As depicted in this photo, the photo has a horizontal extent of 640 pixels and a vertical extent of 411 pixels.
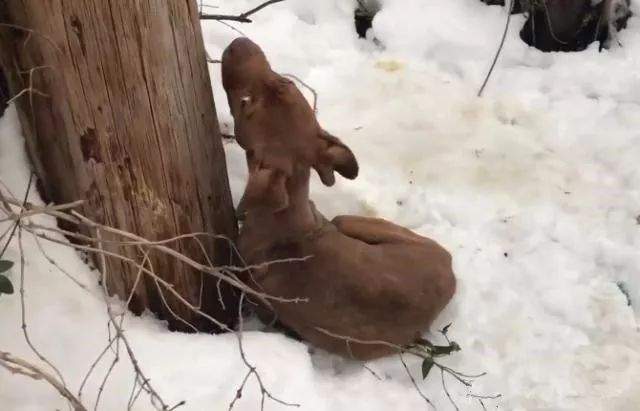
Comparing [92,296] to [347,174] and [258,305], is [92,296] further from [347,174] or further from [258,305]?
Answer: [347,174]

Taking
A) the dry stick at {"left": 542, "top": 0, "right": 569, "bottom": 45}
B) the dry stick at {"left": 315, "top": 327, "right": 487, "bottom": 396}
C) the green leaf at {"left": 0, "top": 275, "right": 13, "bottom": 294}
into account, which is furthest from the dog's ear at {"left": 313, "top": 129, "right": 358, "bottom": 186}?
the dry stick at {"left": 542, "top": 0, "right": 569, "bottom": 45}

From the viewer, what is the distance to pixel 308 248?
237cm

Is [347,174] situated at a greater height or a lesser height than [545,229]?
greater

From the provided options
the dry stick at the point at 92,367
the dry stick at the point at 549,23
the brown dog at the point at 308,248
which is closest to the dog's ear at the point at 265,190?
the brown dog at the point at 308,248

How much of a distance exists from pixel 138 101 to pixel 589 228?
5.54ft

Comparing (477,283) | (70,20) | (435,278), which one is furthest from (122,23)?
(477,283)

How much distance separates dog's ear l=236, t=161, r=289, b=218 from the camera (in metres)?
2.21

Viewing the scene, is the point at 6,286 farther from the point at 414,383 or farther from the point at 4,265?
the point at 414,383

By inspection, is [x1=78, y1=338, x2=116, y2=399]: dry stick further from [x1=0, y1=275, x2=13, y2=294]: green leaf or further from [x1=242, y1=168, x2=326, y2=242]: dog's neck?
[x1=242, y1=168, x2=326, y2=242]: dog's neck

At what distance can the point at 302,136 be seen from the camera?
7.48 feet

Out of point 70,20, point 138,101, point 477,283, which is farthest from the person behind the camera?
point 477,283

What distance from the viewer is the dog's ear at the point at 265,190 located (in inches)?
87.2

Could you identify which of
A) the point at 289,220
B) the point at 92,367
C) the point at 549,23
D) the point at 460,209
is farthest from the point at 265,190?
the point at 549,23

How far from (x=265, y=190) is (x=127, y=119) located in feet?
1.39
